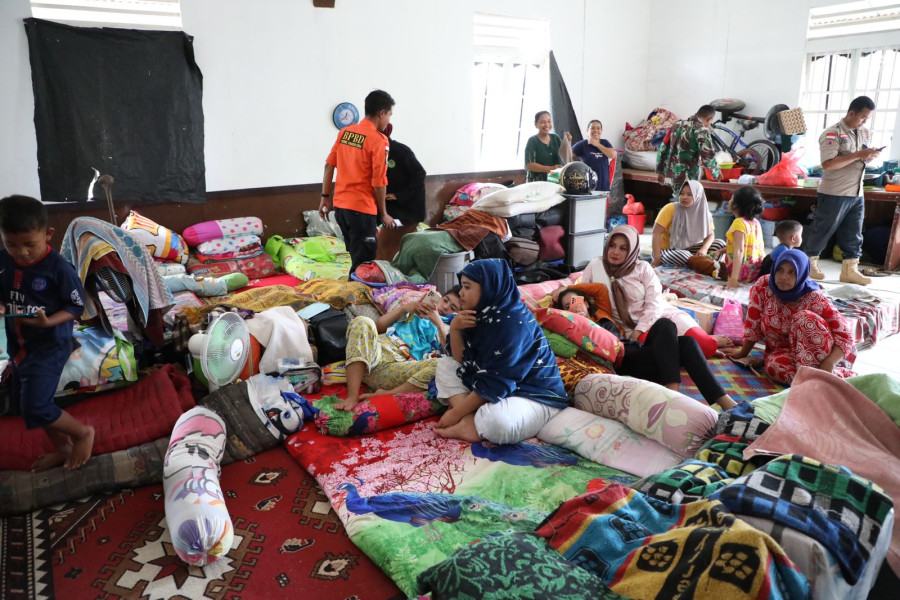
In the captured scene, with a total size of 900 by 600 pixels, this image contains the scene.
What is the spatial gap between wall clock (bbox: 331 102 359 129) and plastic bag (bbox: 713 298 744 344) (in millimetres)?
4096

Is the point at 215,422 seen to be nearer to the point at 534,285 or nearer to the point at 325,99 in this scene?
the point at 534,285

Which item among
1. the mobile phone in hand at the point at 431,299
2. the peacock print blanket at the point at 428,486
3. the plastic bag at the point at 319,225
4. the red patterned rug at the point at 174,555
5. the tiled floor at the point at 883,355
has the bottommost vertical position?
the red patterned rug at the point at 174,555

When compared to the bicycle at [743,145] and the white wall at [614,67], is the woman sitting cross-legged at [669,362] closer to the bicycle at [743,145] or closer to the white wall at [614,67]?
the bicycle at [743,145]

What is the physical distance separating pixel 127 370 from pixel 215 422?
62 centimetres

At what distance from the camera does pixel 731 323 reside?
12.7 ft

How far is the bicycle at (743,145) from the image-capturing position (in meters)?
7.29

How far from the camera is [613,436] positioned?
8.12 feet

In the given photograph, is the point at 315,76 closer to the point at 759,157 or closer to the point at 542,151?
the point at 542,151

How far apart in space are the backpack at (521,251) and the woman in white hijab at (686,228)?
1.06 meters

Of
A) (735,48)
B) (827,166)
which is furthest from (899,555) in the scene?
(735,48)

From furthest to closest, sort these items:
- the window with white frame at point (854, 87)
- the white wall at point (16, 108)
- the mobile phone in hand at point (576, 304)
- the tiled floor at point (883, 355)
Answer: the window with white frame at point (854, 87), the white wall at point (16, 108), the tiled floor at point (883, 355), the mobile phone in hand at point (576, 304)

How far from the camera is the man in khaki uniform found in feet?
16.1

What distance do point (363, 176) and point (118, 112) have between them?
2516 mm

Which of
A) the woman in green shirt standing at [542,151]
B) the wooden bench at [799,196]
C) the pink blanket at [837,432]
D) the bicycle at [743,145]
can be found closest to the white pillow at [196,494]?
the pink blanket at [837,432]
